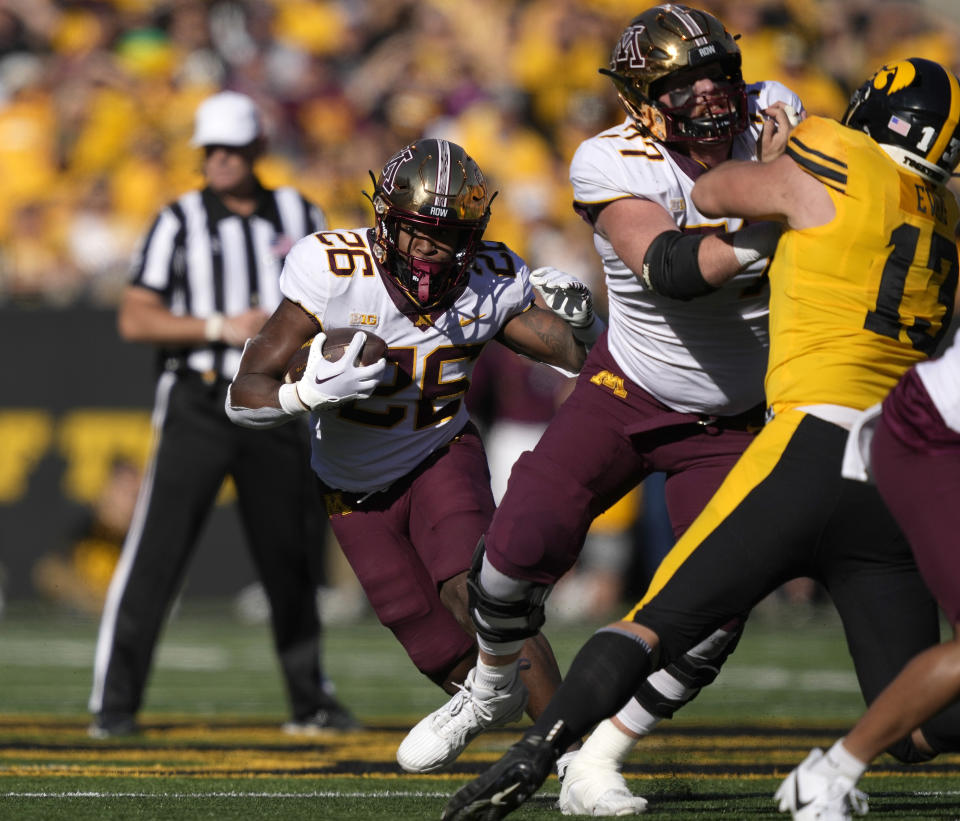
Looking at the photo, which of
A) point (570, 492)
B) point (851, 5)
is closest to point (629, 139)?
point (570, 492)

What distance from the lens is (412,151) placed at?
390cm

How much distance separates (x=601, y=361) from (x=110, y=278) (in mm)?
5836

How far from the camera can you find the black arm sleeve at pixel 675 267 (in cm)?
328

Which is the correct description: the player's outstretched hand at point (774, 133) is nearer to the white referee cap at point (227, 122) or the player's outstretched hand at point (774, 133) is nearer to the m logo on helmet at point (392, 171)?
the m logo on helmet at point (392, 171)

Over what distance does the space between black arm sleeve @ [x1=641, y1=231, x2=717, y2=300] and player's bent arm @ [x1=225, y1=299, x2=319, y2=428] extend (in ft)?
2.82

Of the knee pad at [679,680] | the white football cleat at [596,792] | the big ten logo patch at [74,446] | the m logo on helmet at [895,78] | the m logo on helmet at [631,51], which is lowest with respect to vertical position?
the big ten logo patch at [74,446]

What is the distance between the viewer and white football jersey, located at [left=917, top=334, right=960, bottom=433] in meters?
2.77

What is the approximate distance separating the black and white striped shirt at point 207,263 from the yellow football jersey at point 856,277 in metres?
2.85

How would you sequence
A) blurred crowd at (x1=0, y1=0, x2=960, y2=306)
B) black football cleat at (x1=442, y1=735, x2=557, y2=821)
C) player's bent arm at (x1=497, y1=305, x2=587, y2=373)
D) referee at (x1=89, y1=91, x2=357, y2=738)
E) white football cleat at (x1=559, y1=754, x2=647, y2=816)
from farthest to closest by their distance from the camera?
blurred crowd at (x1=0, y1=0, x2=960, y2=306)
referee at (x1=89, y1=91, x2=357, y2=738)
player's bent arm at (x1=497, y1=305, x2=587, y2=373)
white football cleat at (x1=559, y1=754, x2=647, y2=816)
black football cleat at (x1=442, y1=735, x2=557, y2=821)

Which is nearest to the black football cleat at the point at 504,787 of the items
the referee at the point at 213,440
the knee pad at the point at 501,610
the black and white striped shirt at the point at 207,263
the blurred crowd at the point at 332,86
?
the knee pad at the point at 501,610

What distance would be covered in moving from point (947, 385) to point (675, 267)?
70 centimetres

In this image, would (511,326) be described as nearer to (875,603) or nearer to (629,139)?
(629,139)

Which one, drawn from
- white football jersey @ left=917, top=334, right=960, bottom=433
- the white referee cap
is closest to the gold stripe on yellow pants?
white football jersey @ left=917, top=334, right=960, bottom=433

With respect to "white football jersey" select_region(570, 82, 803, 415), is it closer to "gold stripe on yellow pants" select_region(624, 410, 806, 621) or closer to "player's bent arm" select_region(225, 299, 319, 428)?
"gold stripe on yellow pants" select_region(624, 410, 806, 621)
